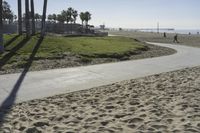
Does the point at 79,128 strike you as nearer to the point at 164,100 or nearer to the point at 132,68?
the point at 164,100

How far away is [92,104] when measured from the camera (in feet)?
23.7

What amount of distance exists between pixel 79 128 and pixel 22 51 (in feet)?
38.9

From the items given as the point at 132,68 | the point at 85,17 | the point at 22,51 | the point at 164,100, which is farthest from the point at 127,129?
the point at 85,17

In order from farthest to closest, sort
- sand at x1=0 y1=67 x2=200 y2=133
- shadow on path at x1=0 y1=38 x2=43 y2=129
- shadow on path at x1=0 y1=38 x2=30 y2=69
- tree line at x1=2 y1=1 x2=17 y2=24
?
tree line at x1=2 y1=1 x2=17 y2=24, shadow on path at x1=0 y1=38 x2=30 y2=69, shadow on path at x1=0 y1=38 x2=43 y2=129, sand at x1=0 y1=67 x2=200 y2=133

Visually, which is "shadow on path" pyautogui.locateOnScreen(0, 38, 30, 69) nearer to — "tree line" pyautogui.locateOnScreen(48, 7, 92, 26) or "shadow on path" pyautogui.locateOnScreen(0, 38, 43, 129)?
"shadow on path" pyautogui.locateOnScreen(0, 38, 43, 129)

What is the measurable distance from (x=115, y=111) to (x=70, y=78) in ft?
14.4

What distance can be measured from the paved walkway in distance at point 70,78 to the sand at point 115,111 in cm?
70

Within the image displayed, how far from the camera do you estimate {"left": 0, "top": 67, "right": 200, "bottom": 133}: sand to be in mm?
5445

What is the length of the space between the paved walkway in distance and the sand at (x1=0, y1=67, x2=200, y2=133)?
27.7 inches

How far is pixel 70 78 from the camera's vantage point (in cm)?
1066

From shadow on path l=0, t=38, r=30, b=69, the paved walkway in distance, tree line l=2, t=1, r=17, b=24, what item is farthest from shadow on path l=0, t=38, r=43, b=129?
tree line l=2, t=1, r=17, b=24

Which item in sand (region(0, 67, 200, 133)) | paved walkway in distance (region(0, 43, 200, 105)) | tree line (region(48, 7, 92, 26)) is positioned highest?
Result: tree line (region(48, 7, 92, 26))

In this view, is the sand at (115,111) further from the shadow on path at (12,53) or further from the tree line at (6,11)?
the tree line at (6,11)

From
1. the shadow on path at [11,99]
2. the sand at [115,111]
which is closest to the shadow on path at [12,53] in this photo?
the shadow on path at [11,99]
